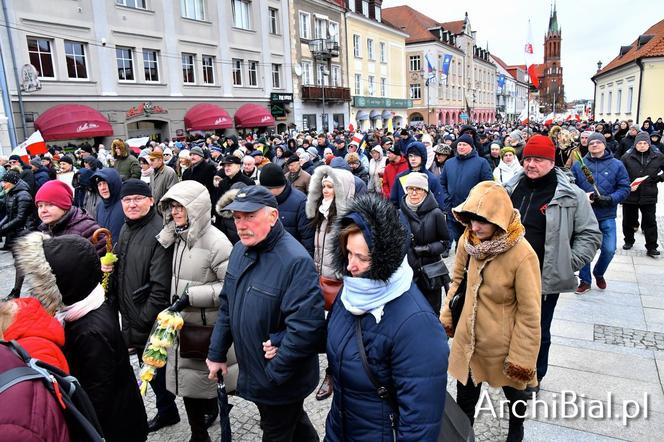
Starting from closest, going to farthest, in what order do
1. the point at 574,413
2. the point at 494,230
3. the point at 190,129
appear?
the point at 494,230, the point at 574,413, the point at 190,129

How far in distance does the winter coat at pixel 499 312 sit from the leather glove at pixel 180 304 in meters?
1.89

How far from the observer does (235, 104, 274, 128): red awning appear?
26859 mm

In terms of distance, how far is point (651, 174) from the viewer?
292 inches

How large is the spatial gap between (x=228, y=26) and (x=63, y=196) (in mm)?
25321

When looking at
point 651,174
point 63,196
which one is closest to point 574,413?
point 63,196

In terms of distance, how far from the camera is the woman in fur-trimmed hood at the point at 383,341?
6.29ft

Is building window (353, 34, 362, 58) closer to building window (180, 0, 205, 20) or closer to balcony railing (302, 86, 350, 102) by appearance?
balcony railing (302, 86, 350, 102)

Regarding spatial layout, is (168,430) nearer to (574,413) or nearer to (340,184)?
(340,184)

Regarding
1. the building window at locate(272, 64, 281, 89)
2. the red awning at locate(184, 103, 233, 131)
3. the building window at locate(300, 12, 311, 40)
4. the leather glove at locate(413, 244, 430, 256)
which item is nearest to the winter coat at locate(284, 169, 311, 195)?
the leather glove at locate(413, 244, 430, 256)

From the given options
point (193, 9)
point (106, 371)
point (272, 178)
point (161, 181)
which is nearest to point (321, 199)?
point (272, 178)

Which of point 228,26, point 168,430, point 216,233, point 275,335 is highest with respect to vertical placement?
point 228,26

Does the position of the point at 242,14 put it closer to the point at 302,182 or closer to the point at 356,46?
the point at 356,46

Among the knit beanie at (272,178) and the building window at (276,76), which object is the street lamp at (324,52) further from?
the knit beanie at (272,178)

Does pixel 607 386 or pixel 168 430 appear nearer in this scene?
pixel 168 430
